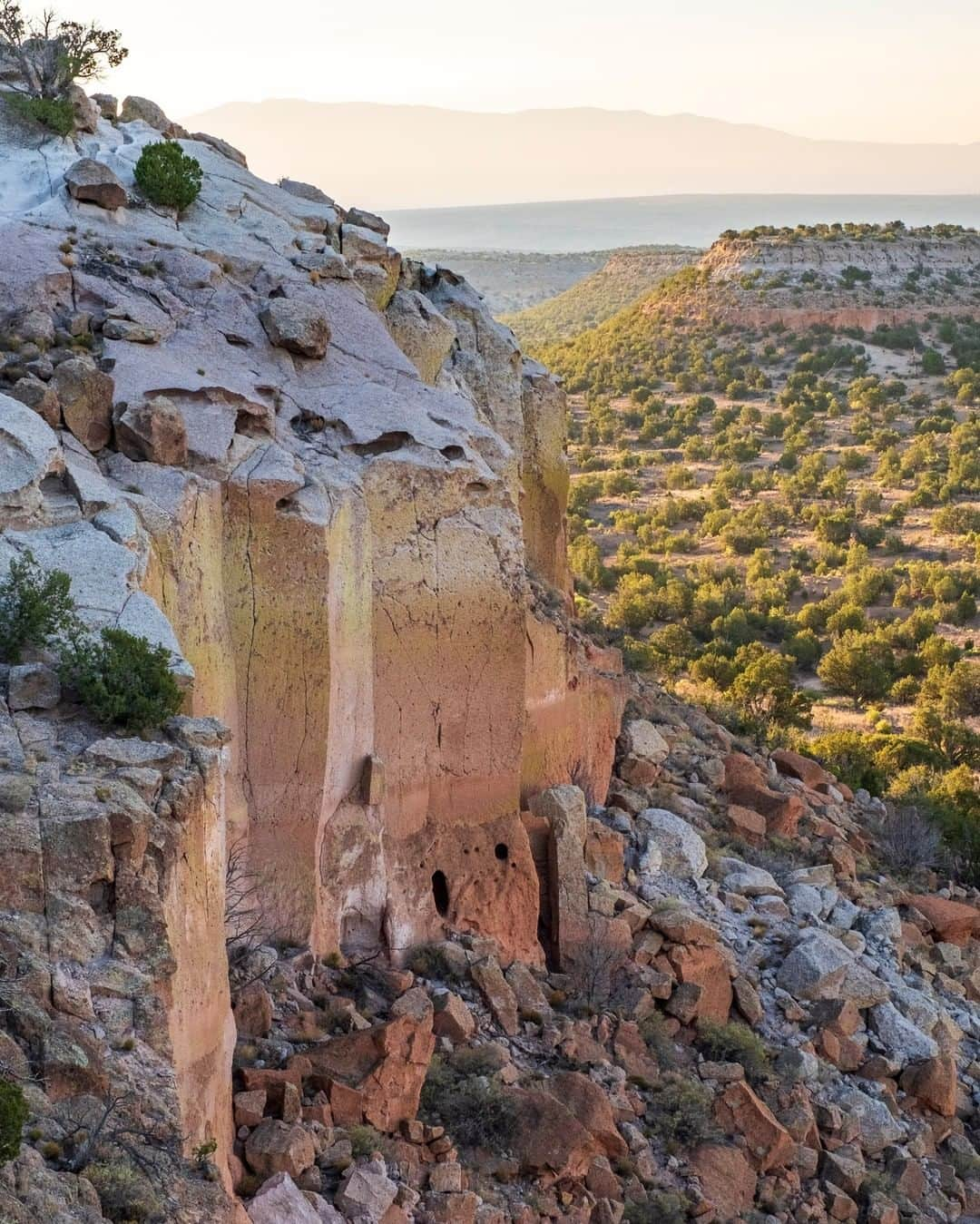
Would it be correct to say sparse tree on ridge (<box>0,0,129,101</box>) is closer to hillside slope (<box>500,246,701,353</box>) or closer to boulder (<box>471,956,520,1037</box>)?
boulder (<box>471,956,520,1037</box>)

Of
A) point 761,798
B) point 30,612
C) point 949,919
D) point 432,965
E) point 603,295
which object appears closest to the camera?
point 30,612

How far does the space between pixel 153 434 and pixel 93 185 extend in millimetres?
3845

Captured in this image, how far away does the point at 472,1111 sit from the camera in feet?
34.8

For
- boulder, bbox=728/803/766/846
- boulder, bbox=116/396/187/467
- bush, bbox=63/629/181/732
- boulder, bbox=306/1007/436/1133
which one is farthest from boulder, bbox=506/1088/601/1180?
boulder, bbox=728/803/766/846

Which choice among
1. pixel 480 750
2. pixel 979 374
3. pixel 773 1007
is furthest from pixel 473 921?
pixel 979 374

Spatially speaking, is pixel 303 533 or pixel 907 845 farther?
pixel 907 845

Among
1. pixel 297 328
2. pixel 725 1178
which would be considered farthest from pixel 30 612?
pixel 725 1178

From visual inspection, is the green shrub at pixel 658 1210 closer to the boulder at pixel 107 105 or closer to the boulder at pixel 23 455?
the boulder at pixel 23 455

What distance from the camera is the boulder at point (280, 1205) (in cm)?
834

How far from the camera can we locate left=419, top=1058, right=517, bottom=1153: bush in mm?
10523

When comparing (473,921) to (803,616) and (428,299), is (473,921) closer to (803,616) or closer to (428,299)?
(428,299)

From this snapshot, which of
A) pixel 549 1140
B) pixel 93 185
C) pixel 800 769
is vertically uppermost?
pixel 93 185

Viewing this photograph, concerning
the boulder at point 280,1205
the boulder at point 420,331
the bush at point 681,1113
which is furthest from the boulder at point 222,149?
the boulder at point 280,1205

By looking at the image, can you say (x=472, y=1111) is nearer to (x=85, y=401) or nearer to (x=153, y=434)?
(x=153, y=434)
